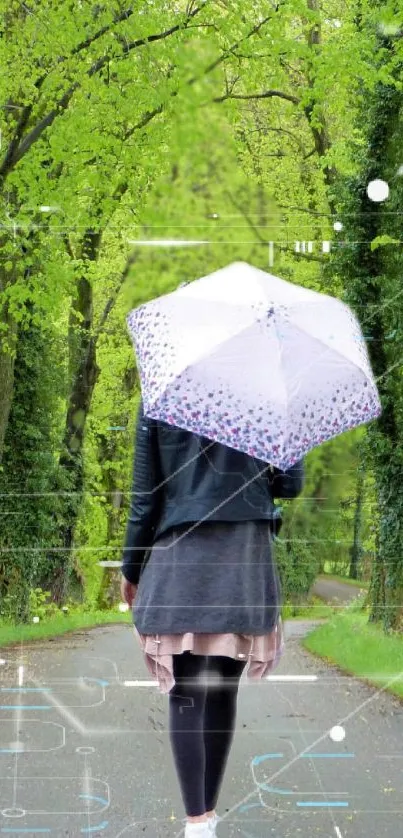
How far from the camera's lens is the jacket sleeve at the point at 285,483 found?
8.39 ft

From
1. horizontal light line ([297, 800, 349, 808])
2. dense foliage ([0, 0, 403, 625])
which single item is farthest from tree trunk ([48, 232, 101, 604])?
horizontal light line ([297, 800, 349, 808])

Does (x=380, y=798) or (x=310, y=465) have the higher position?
(x=310, y=465)

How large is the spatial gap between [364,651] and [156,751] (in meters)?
1.07

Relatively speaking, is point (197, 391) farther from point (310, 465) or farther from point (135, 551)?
point (310, 465)

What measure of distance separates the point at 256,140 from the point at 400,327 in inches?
75.8

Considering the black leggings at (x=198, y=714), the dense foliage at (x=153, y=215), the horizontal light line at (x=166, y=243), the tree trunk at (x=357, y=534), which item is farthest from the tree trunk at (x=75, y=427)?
the black leggings at (x=198, y=714)

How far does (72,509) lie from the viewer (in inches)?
→ 190

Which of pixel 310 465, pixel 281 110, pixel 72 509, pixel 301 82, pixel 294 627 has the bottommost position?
pixel 294 627

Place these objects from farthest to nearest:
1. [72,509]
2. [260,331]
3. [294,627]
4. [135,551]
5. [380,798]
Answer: [72,509] < [294,627] < [380,798] < [260,331] < [135,551]

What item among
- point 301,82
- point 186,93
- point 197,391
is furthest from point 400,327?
point 301,82

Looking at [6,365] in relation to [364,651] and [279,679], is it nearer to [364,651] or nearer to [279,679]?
[279,679]

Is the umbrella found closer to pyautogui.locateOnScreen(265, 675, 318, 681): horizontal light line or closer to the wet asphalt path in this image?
the wet asphalt path

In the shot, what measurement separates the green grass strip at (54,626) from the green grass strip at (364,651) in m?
0.94

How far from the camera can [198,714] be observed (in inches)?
99.2
